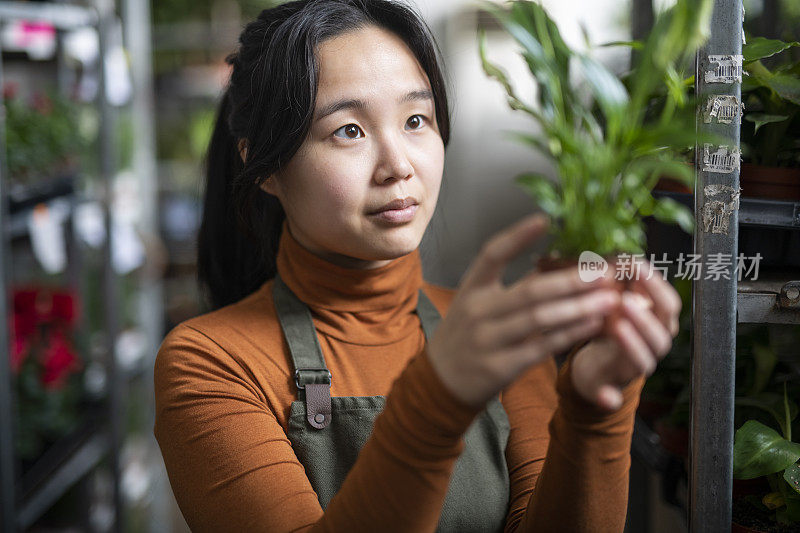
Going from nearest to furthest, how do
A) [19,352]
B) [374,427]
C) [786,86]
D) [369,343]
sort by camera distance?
[374,427] < [786,86] < [369,343] < [19,352]

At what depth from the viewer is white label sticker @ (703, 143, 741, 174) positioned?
0.82 m

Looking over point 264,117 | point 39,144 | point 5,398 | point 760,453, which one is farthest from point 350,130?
point 39,144

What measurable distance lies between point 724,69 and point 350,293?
558mm

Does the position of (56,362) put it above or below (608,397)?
below

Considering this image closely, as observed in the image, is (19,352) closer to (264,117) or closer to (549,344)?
(264,117)

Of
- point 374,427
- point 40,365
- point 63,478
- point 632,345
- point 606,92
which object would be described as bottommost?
point 63,478

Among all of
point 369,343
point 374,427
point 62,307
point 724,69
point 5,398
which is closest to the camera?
point 374,427

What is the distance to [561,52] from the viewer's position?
0.63 metres

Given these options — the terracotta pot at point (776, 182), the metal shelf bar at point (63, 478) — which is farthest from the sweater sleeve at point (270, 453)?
the metal shelf bar at point (63, 478)

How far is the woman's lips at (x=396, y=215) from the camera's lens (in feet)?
2.88

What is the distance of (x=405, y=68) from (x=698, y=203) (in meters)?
0.40

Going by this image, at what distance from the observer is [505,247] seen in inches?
22.2

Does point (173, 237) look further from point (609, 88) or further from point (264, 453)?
point (609, 88)

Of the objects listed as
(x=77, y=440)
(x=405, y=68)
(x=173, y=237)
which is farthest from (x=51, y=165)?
(x=173, y=237)
